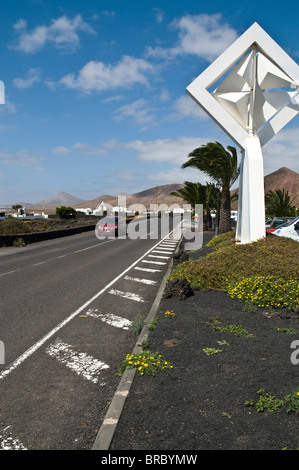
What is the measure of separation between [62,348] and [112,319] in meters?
1.96

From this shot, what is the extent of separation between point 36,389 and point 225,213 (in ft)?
79.2

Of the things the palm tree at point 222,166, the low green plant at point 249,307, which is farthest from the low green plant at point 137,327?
the palm tree at point 222,166

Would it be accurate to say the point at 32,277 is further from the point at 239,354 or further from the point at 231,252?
the point at 239,354

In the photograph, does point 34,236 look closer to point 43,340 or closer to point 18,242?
point 18,242

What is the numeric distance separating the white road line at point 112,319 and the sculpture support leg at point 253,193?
819 centimetres

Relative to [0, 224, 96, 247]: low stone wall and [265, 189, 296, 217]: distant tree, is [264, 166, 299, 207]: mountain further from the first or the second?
[0, 224, 96, 247]: low stone wall

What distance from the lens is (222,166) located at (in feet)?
87.1

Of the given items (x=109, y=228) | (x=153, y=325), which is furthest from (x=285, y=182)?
(x=153, y=325)

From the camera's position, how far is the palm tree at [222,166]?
2656 cm

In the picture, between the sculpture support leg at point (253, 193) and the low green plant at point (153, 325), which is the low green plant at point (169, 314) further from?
the sculpture support leg at point (253, 193)

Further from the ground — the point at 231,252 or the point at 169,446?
the point at 231,252
